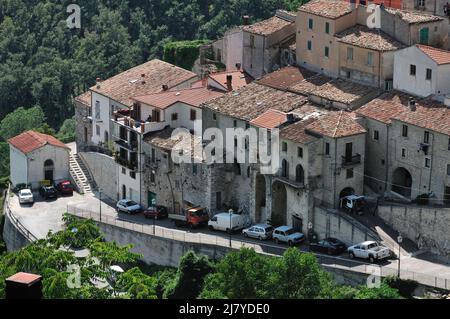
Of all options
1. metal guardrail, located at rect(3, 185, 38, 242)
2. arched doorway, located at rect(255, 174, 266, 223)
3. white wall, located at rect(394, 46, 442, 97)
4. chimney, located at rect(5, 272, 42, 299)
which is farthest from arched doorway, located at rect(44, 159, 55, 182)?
chimney, located at rect(5, 272, 42, 299)

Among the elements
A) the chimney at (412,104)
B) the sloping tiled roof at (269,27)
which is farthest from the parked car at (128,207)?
the chimney at (412,104)

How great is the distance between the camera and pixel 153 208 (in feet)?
309

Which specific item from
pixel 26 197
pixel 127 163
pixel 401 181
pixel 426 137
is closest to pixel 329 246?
pixel 401 181

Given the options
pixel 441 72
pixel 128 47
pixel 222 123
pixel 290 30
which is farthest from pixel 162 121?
pixel 128 47

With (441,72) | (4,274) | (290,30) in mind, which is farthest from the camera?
(290,30)

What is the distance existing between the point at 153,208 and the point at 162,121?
21.9 ft

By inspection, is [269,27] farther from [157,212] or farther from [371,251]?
[371,251]

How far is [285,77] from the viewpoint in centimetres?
9281

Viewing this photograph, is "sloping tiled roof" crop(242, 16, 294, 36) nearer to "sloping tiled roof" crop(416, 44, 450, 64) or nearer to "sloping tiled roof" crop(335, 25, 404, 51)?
"sloping tiled roof" crop(335, 25, 404, 51)

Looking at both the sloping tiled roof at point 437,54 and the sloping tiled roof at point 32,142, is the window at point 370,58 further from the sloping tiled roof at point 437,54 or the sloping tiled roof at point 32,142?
the sloping tiled roof at point 32,142

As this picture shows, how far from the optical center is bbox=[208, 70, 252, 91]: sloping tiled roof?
3770 inches

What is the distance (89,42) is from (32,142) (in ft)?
150

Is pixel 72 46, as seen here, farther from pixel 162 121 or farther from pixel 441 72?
pixel 441 72

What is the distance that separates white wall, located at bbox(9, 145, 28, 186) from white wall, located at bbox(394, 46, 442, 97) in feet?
115
